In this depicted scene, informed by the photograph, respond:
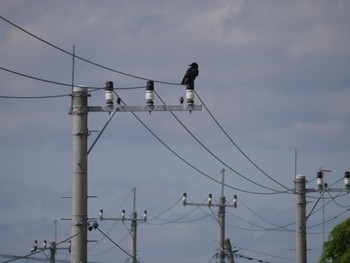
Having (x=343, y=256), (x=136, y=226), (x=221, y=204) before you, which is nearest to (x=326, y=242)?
(x=343, y=256)

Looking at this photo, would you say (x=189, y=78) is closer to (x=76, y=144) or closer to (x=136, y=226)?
(x=76, y=144)

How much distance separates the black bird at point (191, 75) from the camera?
2556 cm

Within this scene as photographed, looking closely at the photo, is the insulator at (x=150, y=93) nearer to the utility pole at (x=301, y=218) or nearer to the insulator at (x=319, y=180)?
the utility pole at (x=301, y=218)

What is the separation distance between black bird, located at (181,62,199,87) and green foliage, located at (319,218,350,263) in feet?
71.8

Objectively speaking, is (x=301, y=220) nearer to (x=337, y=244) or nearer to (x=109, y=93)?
(x=337, y=244)

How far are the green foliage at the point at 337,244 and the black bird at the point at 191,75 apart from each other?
71.8 ft

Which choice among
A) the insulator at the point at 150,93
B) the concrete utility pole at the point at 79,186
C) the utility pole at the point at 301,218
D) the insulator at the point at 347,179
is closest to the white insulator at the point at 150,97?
the insulator at the point at 150,93

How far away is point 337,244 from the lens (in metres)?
46.3

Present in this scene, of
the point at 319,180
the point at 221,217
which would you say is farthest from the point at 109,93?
the point at 221,217

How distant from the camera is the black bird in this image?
25562 millimetres

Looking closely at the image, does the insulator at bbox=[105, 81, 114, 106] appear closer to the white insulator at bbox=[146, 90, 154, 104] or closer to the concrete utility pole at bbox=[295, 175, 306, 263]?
the white insulator at bbox=[146, 90, 154, 104]

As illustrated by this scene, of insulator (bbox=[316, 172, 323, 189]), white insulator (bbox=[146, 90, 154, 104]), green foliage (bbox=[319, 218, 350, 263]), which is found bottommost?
green foliage (bbox=[319, 218, 350, 263])

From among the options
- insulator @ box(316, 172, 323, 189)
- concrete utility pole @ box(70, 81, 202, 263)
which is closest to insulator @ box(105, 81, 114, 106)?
concrete utility pole @ box(70, 81, 202, 263)

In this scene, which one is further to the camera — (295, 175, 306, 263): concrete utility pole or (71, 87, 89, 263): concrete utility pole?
(295, 175, 306, 263): concrete utility pole
